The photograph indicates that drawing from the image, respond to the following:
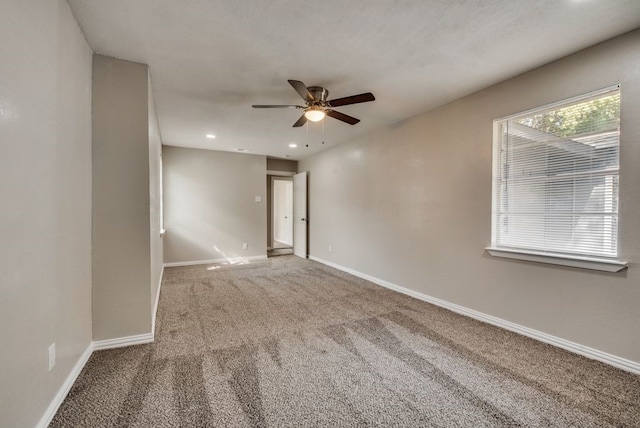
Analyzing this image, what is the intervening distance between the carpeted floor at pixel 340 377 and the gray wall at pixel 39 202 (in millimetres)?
429

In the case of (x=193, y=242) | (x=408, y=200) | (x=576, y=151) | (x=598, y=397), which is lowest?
(x=598, y=397)

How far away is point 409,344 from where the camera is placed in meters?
2.34

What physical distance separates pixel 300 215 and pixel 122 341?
4.52 metres

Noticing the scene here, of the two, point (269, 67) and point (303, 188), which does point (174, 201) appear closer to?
point (303, 188)

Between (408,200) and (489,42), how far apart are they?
81.5 inches

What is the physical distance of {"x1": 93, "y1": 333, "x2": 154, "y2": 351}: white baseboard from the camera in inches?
87.2

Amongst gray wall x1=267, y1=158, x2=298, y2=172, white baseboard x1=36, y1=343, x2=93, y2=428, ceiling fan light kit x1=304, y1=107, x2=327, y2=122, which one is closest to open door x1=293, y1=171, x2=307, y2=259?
gray wall x1=267, y1=158, x2=298, y2=172

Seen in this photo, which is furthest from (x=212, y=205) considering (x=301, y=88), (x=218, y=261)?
(x=301, y=88)

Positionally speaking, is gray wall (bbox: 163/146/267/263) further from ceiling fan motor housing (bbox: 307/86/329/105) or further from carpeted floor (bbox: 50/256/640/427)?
ceiling fan motor housing (bbox: 307/86/329/105)

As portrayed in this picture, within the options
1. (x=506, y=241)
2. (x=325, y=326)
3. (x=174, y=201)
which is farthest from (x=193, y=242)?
(x=506, y=241)

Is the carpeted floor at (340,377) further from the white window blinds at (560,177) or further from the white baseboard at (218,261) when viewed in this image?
the white baseboard at (218,261)

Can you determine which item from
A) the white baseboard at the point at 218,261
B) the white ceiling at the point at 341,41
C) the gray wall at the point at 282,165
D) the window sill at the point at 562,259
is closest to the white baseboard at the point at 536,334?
the window sill at the point at 562,259

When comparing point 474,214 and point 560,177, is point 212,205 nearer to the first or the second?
point 474,214

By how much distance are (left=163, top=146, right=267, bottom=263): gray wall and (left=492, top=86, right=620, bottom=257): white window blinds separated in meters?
4.70
